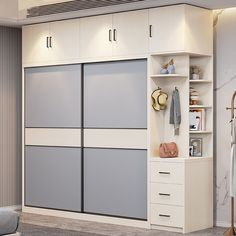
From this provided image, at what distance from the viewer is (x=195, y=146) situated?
23.6 ft

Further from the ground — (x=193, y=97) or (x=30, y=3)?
(x=30, y=3)

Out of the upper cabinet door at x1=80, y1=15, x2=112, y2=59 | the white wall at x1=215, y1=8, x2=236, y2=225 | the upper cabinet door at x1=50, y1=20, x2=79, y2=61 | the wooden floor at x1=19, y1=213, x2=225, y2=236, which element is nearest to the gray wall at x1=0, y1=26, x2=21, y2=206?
the upper cabinet door at x1=50, y1=20, x2=79, y2=61

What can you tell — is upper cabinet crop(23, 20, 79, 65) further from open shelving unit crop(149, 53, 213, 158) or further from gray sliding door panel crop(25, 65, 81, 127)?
open shelving unit crop(149, 53, 213, 158)

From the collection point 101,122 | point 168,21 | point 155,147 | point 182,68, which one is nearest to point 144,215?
point 155,147

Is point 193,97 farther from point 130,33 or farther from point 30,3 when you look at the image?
point 30,3

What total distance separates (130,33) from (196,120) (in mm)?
1287

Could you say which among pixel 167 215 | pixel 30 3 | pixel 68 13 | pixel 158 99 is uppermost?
pixel 30 3

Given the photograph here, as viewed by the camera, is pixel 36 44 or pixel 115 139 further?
pixel 36 44

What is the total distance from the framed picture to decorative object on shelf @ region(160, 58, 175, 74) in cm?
87

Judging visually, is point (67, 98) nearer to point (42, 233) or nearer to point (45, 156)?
point (45, 156)

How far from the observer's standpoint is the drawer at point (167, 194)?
22.2 feet

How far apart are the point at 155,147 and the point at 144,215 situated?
2.64 feet

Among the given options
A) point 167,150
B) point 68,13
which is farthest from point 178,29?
point 68,13

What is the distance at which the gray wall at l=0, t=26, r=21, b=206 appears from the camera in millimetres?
8391
